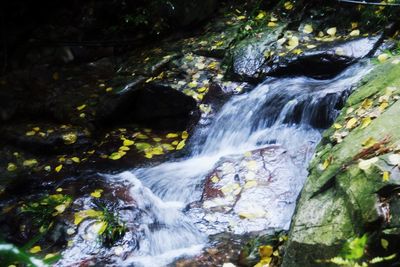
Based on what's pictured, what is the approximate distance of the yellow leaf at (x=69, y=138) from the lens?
6012 mm

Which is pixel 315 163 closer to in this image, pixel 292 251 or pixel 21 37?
pixel 292 251

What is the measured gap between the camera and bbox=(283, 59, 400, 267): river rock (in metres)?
2.39

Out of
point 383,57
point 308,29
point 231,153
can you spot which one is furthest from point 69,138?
point 383,57

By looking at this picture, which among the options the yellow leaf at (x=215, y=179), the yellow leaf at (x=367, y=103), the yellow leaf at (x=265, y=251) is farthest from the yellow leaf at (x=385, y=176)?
the yellow leaf at (x=215, y=179)

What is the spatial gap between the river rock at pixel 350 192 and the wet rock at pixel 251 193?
78cm

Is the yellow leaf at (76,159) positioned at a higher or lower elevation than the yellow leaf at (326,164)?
lower

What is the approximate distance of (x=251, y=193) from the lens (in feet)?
14.3

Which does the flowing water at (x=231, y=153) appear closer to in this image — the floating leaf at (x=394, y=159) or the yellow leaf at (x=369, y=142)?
the yellow leaf at (x=369, y=142)

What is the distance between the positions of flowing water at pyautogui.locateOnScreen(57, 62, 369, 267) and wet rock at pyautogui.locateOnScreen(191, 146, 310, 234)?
20 millimetres

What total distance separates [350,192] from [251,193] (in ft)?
5.95

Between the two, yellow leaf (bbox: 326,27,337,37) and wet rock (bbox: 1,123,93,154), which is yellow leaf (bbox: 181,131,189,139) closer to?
wet rock (bbox: 1,123,93,154)

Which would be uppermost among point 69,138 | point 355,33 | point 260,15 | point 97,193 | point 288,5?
point 288,5

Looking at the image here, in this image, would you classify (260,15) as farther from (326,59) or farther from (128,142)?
(128,142)

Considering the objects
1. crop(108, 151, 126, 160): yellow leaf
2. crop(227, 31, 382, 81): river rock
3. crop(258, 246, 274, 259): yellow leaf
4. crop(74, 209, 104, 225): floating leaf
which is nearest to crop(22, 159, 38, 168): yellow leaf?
crop(108, 151, 126, 160): yellow leaf
